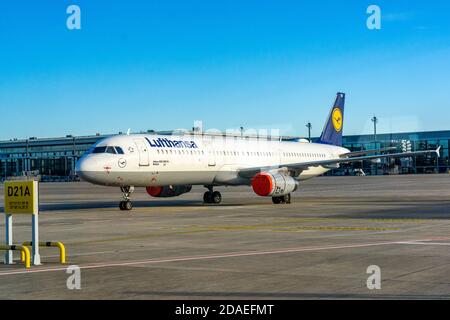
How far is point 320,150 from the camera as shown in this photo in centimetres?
4625

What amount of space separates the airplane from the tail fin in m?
5.33

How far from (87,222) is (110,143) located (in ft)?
23.9

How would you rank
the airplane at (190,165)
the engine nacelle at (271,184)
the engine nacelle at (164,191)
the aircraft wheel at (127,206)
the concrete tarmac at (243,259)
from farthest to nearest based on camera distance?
the engine nacelle at (164,191) → the engine nacelle at (271,184) → the aircraft wheel at (127,206) → the airplane at (190,165) → the concrete tarmac at (243,259)

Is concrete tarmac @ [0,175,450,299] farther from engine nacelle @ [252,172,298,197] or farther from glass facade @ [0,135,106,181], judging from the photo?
glass facade @ [0,135,106,181]

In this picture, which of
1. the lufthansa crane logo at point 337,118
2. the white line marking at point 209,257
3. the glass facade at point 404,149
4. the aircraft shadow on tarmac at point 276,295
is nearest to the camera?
the aircraft shadow on tarmac at point 276,295

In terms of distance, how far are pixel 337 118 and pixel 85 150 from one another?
84.5 meters

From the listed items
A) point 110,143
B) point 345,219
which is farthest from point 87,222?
point 345,219

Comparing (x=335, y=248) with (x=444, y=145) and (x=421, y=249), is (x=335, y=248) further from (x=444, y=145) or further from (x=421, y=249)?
(x=444, y=145)

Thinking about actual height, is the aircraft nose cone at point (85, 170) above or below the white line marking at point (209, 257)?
above

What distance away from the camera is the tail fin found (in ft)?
160

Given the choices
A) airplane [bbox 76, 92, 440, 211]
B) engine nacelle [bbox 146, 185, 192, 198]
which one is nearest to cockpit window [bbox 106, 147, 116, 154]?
airplane [bbox 76, 92, 440, 211]

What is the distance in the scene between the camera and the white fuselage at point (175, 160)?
30688 millimetres

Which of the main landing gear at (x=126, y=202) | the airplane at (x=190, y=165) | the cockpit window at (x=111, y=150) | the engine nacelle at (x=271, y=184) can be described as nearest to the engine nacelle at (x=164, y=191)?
the airplane at (x=190, y=165)

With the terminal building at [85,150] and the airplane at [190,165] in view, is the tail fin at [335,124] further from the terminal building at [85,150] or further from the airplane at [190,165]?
the terminal building at [85,150]
